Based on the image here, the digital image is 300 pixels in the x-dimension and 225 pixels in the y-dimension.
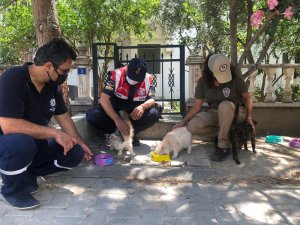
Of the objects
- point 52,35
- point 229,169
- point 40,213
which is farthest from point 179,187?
point 52,35

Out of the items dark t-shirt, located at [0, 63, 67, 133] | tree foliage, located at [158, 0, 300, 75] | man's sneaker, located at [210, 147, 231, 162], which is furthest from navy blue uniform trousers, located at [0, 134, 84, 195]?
tree foliage, located at [158, 0, 300, 75]

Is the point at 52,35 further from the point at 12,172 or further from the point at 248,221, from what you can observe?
the point at 248,221

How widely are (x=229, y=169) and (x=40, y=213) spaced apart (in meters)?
2.32

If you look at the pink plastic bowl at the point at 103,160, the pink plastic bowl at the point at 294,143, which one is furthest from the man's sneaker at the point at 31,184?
the pink plastic bowl at the point at 294,143

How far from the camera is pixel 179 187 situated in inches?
165

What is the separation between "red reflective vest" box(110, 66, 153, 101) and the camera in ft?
16.8

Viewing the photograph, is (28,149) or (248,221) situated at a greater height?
(28,149)

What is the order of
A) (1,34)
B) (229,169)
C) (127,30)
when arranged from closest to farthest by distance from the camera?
(229,169) → (127,30) → (1,34)

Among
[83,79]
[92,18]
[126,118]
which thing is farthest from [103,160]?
[92,18]

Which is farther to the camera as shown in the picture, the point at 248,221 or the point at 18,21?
the point at 18,21

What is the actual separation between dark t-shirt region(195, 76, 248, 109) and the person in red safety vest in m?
0.74

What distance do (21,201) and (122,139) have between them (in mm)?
1827

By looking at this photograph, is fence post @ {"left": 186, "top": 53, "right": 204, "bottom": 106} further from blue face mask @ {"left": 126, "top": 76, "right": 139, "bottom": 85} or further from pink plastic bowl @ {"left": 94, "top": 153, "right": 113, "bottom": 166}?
pink plastic bowl @ {"left": 94, "top": 153, "right": 113, "bottom": 166}

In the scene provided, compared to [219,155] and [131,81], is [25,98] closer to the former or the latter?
[131,81]
